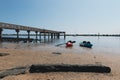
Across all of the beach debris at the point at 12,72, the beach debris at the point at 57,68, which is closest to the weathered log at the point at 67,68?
the beach debris at the point at 57,68

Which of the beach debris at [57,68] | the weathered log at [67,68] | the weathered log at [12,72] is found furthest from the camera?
the weathered log at [67,68]

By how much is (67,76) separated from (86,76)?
3.31 ft

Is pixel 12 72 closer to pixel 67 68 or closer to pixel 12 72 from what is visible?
pixel 12 72

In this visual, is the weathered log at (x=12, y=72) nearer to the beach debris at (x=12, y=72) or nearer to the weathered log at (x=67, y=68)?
the beach debris at (x=12, y=72)

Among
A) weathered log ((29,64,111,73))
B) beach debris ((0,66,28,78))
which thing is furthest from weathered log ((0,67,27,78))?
weathered log ((29,64,111,73))

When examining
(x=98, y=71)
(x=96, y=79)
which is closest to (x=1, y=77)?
(x=96, y=79)

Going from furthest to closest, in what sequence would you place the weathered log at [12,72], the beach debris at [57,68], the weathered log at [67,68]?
1. the weathered log at [67,68]
2. the beach debris at [57,68]
3. the weathered log at [12,72]

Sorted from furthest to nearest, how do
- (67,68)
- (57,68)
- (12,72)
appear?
(67,68)
(57,68)
(12,72)

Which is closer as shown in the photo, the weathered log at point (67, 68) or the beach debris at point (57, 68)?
the beach debris at point (57, 68)

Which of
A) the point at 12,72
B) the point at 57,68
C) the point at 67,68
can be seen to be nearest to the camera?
the point at 12,72

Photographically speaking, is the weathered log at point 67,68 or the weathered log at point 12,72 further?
the weathered log at point 67,68

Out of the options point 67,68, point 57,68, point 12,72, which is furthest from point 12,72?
point 67,68

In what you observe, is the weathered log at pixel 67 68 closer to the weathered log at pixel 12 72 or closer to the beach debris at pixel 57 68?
the beach debris at pixel 57 68

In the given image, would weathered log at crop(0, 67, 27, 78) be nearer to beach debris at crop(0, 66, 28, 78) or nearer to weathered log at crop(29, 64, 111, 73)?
beach debris at crop(0, 66, 28, 78)
